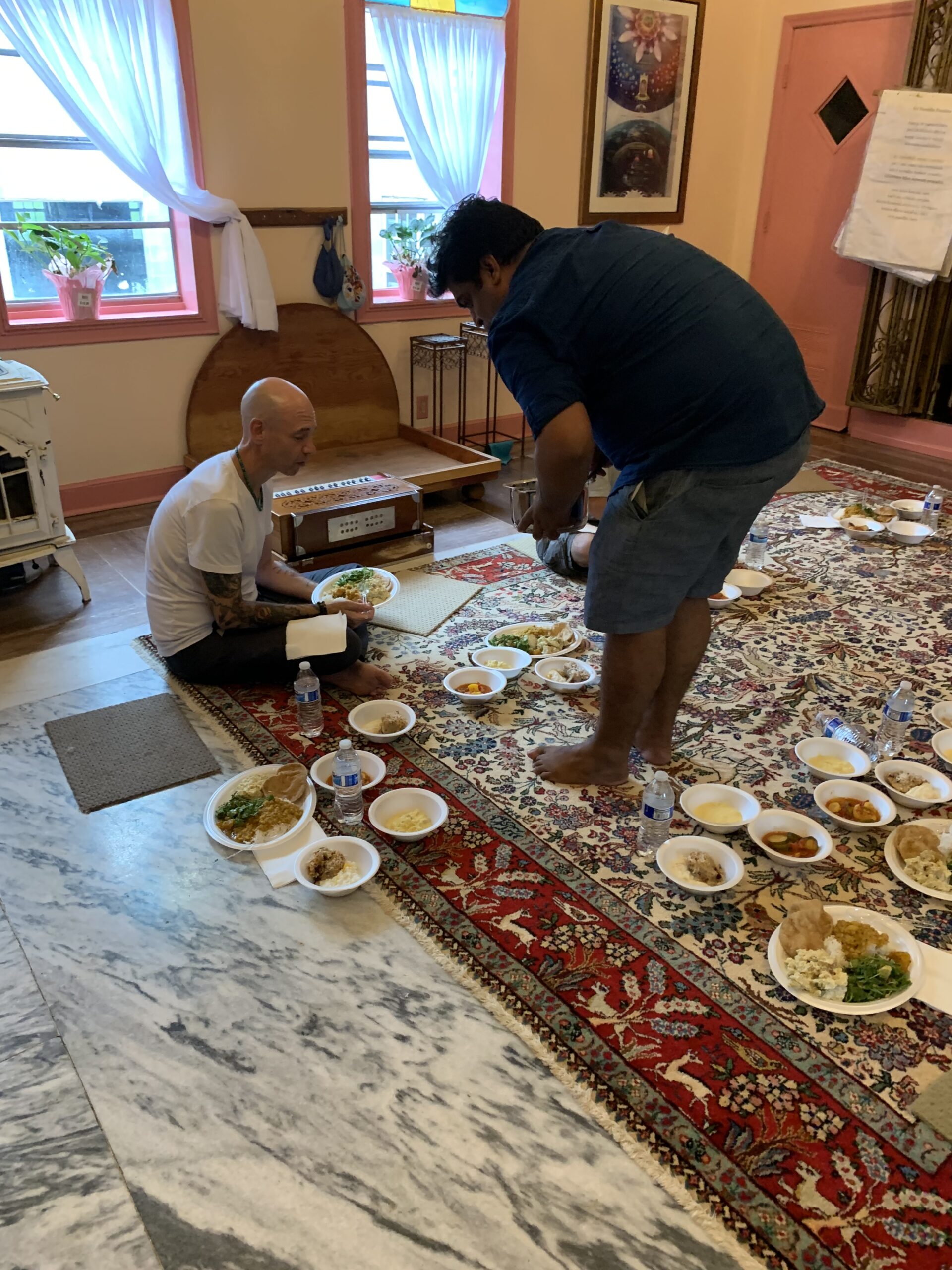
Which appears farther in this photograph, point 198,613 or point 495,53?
point 495,53

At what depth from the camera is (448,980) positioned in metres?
1.67

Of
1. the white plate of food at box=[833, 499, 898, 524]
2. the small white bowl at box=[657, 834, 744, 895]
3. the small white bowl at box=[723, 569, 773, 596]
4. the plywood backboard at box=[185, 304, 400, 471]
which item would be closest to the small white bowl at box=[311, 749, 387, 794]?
the small white bowl at box=[657, 834, 744, 895]

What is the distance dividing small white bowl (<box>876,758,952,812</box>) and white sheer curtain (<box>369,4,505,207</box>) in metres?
3.58

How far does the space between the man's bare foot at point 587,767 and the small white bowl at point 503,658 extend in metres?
0.47

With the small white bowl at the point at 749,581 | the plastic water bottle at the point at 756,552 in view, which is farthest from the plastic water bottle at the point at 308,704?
the plastic water bottle at the point at 756,552

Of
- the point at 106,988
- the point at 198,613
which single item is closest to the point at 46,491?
the point at 198,613

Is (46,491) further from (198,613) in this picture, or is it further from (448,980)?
(448,980)

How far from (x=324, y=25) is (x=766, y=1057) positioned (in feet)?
13.8

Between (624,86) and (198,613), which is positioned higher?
(624,86)

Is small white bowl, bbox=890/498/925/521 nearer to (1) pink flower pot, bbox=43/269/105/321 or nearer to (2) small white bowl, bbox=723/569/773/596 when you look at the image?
(2) small white bowl, bbox=723/569/773/596

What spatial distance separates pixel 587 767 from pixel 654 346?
37.7 inches

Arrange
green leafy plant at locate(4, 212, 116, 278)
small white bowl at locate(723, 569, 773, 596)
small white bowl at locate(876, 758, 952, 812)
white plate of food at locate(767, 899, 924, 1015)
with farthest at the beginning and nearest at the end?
green leafy plant at locate(4, 212, 116, 278), small white bowl at locate(723, 569, 773, 596), small white bowl at locate(876, 758, 952, 812), white plate of food at locate(767, 899, 924, 1015)

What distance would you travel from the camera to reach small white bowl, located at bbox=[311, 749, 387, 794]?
2146 millimetres

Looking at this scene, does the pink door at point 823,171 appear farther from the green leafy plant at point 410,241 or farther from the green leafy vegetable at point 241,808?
the green leafy vegetable at point 241,808
